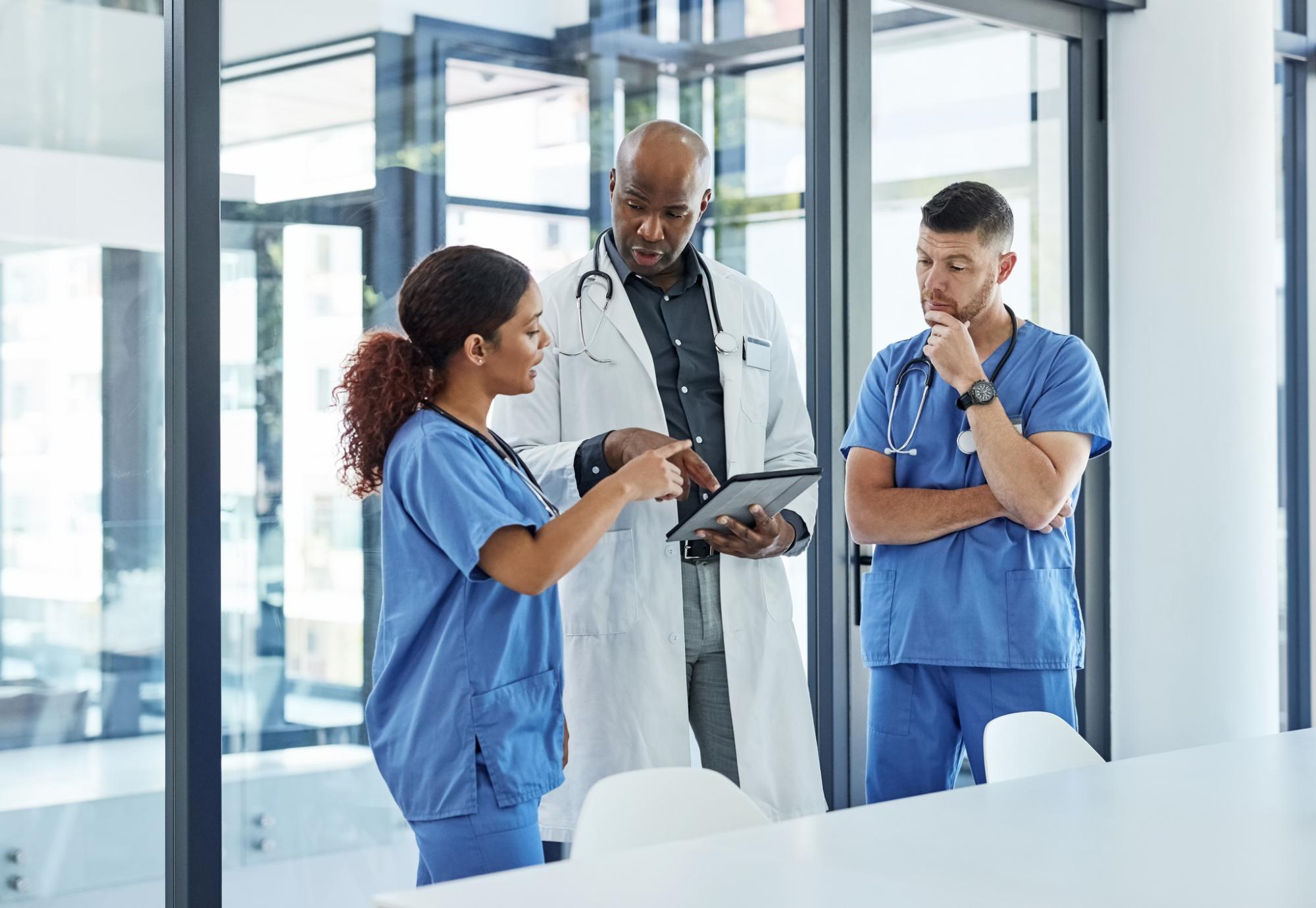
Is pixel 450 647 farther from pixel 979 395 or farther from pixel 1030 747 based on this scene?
pixel 979 395

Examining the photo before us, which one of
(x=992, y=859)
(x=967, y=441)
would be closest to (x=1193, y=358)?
(x=967, y=441)

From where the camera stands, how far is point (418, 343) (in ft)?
6.72

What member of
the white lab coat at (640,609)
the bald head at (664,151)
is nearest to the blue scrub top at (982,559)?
the white lab coat at (640,609)

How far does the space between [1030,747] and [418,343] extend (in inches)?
43.4

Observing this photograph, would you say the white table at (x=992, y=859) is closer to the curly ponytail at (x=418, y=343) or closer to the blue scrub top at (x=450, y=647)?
the blue scrub top at (x=450, y=647)

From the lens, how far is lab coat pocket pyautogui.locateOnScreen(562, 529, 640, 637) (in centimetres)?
236

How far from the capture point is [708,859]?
1418 mm

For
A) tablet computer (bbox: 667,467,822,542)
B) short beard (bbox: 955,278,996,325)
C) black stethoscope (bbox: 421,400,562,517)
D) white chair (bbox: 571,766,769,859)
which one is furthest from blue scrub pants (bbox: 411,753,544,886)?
short beard (bbox: 955,278,996,325)

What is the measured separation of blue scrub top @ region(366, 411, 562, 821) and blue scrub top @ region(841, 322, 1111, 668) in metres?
0.84

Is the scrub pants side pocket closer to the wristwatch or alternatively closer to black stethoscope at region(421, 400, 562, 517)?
the wristwatch

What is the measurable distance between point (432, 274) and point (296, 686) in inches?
39.2

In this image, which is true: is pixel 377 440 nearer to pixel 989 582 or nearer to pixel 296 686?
pixel 296 686

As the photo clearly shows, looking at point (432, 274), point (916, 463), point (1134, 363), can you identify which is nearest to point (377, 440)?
point (432, 274)

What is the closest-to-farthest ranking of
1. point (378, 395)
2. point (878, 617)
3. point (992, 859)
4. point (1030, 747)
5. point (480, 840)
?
point (992, 859)
point (480, 840)
point (378, 395)
point (1030, 747)
point (878, 617)
